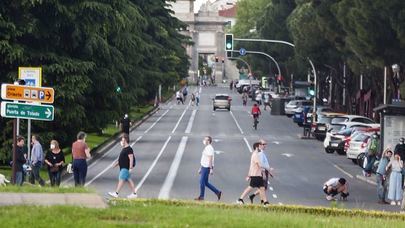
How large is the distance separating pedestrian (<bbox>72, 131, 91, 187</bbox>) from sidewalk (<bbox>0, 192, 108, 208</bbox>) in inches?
404

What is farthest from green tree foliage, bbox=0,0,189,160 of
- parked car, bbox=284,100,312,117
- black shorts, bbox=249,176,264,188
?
parked car, bbox=284,100,312,117

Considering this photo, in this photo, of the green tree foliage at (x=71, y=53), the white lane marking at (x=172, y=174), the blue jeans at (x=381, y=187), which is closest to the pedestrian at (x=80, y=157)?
the white lane marking at (x=172, y=174)

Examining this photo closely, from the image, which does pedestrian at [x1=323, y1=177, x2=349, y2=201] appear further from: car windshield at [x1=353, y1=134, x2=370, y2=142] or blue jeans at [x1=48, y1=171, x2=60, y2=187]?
car windshield at [x1=353, y1=134, x2=370, y2=142]

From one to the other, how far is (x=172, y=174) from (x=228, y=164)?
6.04m

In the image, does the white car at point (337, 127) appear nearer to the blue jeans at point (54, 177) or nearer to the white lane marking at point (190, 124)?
the white lane marking at point (190, 124)

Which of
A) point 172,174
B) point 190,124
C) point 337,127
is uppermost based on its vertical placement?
point 337,127

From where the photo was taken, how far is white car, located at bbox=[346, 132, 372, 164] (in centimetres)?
4603

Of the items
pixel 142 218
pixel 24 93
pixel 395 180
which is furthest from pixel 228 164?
pixel 142 218

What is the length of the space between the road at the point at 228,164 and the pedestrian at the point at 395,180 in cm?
62

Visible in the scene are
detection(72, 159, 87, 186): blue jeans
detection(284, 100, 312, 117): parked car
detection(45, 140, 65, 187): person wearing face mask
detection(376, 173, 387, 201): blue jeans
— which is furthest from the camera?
detection(284, 100, 312, 117): parked car

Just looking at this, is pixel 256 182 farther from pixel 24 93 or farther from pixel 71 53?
pixel 71 53

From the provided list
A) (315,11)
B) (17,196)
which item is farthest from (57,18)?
(315,11)

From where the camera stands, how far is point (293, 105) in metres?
92.2

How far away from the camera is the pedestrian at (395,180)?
1198 inches
